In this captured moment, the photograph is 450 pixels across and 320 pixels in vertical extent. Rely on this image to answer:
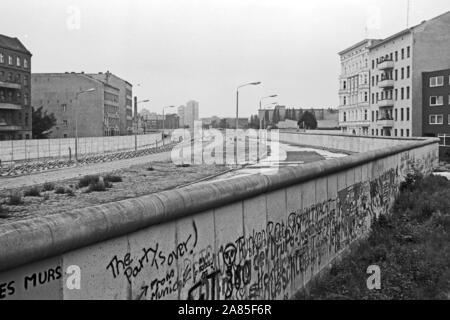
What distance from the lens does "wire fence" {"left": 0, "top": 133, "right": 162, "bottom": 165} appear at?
48.3 m

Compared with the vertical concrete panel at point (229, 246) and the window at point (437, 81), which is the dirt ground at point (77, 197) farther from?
the window at point (437, 81)

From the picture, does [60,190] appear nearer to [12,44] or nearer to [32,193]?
[32,193]

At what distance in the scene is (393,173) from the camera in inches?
610

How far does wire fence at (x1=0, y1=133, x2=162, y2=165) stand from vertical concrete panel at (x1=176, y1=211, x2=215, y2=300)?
144ft

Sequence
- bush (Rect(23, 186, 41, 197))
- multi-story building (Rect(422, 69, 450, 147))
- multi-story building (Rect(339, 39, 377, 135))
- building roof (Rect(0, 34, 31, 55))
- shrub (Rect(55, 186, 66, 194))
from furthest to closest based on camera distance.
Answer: multi-story building (Rect(339, 39, 377, 135)) → building roof (Rect(0, 34, 31, 55)) → multi-story building (Rect(422, 69, 450, 147)) → shrub (Rect(55, 186, 66, 194)) → bush (Rect(23, 186, 41, 197))

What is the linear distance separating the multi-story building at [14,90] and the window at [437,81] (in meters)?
57.6

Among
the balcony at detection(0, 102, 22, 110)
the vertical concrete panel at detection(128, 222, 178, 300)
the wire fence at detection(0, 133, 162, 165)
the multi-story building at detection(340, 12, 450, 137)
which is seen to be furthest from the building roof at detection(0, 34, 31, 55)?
the vertical concrete panel at detection(128, 222, 178, 300)

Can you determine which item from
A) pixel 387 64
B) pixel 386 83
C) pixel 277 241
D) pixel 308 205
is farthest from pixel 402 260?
pixel 387 64

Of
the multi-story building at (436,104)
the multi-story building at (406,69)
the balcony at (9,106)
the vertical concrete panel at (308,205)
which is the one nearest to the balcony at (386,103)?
the multi-story building at (406,69)

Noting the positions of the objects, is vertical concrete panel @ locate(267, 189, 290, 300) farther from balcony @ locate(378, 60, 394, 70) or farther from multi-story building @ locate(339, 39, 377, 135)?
multi-story building @ locate(339, 39, 377, 135)

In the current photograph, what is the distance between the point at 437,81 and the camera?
72875 mm

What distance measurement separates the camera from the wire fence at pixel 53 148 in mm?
48281

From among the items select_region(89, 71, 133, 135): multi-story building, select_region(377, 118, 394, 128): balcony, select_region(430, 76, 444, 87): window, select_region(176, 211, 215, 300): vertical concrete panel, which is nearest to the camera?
select_region(176, 211, 215, 300): vertical concrete panel
